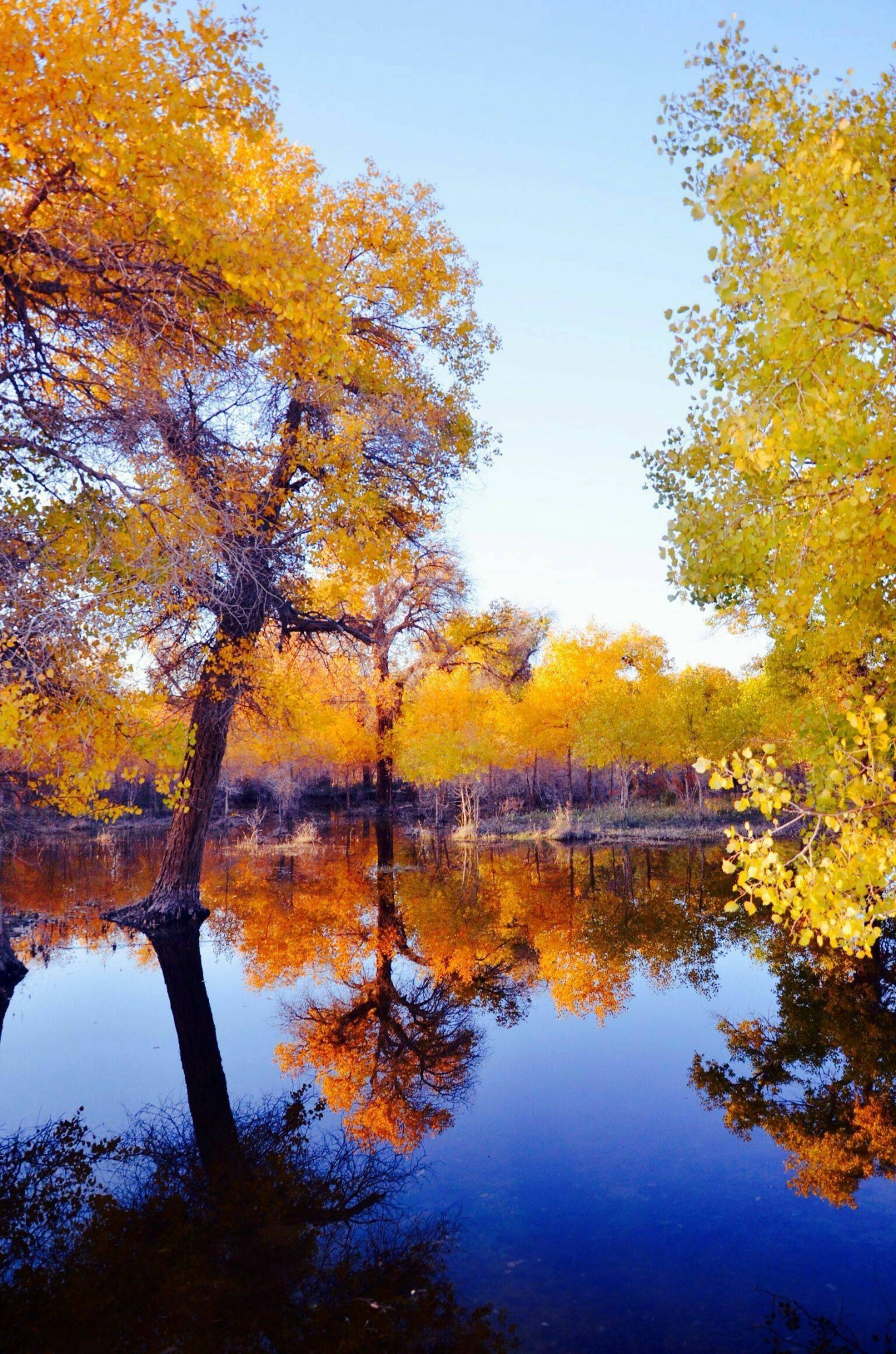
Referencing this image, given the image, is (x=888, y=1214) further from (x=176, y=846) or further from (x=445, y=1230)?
(x=176, y=846)

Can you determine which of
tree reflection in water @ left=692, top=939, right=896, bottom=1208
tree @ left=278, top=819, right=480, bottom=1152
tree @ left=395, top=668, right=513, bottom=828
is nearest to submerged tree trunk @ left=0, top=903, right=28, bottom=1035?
tree @ left=278, top=819, right=480, bottom=1152

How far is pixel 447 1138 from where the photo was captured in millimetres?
6598

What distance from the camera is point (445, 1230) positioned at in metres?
5.21

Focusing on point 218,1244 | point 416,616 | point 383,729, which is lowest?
point 218,1244

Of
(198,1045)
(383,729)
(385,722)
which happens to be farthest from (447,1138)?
(383,729)

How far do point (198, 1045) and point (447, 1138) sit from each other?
330cm

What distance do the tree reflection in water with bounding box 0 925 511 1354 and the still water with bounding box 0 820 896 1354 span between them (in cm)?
2

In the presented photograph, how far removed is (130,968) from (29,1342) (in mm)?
8068

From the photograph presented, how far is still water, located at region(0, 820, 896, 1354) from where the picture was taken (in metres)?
4.41

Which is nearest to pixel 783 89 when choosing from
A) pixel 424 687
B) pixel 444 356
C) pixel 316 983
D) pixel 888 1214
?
pixel 444 356

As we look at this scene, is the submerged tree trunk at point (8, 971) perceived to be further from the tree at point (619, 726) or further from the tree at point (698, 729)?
the tree at point (698, 729)

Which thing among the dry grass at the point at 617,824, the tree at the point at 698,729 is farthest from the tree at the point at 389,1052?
the tree at the point at 698,729

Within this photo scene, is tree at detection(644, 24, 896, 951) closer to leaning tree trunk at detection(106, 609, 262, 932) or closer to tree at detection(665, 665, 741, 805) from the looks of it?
leaning tree trunk at detection(106, 609, 262, 932)

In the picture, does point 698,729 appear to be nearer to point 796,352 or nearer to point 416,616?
point 416,616
